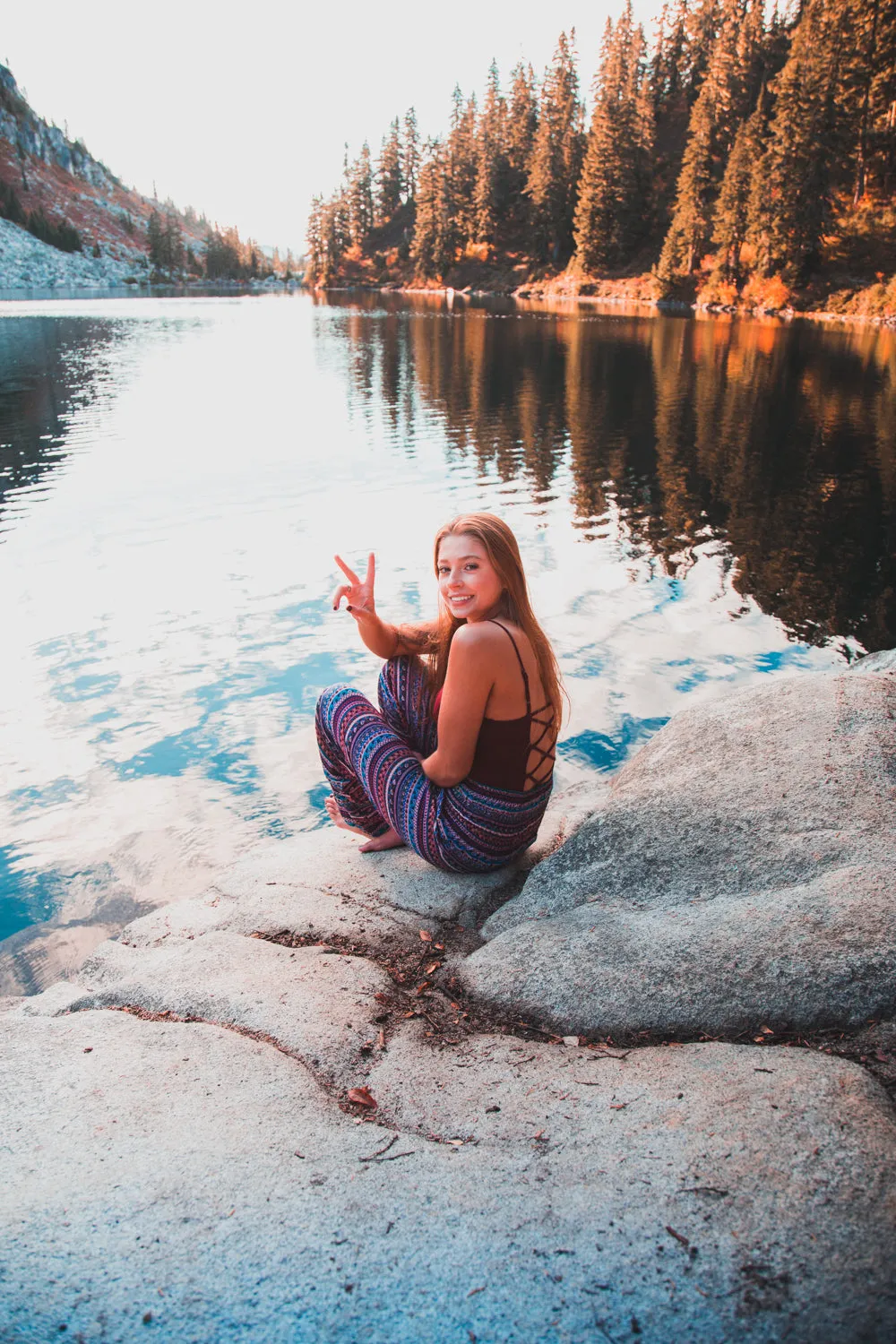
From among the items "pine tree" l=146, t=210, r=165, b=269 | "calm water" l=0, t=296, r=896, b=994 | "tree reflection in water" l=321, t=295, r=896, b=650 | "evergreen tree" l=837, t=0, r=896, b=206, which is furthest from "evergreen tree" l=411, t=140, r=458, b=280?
"pine tree" l=146, t=210, r=165, b=269

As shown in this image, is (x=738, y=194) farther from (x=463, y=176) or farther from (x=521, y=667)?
(x=521, y=667)

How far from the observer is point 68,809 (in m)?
5.75

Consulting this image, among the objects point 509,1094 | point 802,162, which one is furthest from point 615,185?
point 509,1094

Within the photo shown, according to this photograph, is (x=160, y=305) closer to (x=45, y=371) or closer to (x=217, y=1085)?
(x=45, y=371)

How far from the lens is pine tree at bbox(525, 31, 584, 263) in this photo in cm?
7681

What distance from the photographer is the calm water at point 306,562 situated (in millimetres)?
5852

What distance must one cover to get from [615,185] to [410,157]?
64.2 m

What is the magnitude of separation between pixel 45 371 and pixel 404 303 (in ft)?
166

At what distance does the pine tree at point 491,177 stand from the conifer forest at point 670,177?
0.19 meters

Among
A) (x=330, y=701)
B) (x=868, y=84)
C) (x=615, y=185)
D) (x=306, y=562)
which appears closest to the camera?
(x=330, y=701)

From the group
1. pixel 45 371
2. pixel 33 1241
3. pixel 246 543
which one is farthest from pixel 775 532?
pixel 45 371

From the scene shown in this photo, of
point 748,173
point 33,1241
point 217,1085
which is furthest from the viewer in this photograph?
point 748,173

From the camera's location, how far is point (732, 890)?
3.41 metres

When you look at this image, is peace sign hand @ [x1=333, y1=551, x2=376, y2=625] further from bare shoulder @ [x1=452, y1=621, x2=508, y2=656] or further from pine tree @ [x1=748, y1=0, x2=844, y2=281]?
pine tree @ [x1=748, y1=0, x2=844, y2=281]
